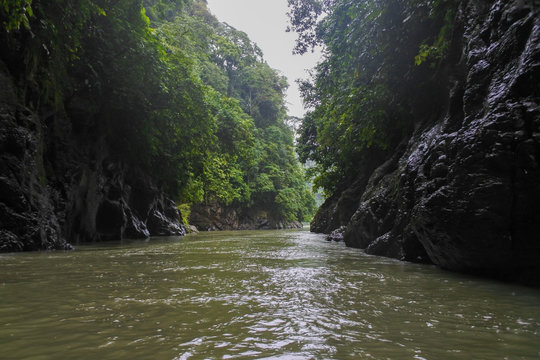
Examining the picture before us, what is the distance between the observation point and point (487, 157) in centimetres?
327

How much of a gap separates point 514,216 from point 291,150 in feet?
114

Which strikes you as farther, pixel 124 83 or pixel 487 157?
pixel 124 83

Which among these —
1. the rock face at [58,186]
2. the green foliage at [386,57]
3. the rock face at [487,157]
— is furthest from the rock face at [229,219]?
the rock face at [487,157]

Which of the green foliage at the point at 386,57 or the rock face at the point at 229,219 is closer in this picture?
the green foliage at the point at 386,57

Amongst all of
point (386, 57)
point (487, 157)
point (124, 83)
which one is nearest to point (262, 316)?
point (487, 157)

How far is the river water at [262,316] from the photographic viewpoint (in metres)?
1.48

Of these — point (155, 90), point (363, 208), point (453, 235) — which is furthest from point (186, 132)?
point (453, 235)

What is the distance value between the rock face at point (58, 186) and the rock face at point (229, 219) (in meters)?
12.8

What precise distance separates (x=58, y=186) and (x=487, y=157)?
27.1 ft

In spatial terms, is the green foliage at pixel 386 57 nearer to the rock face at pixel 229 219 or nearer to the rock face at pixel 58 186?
the rock face at pixel 58 186

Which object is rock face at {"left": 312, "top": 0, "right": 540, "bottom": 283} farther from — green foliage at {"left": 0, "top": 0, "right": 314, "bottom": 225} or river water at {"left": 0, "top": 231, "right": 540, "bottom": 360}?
green foliage at {"left": 0, "top": 0, "right": 314, "bottom": 225}

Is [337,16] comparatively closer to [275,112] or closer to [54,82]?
[54,82]

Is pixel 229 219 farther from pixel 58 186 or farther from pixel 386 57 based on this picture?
pixel 386 57

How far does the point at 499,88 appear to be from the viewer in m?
3.40
